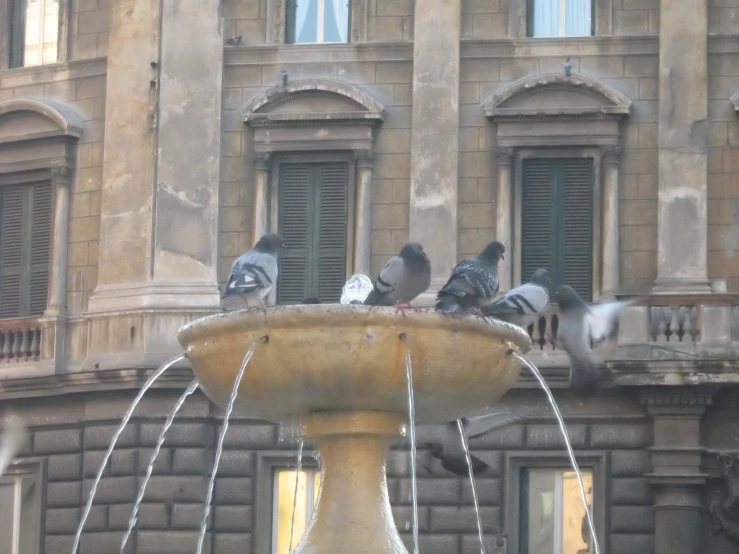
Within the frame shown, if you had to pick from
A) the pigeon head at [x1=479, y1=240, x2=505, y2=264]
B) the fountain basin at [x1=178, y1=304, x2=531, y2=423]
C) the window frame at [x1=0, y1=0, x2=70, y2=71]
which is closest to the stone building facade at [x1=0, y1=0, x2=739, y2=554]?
the window frame at [x1=0, y1=0, x2=70, y2=71]

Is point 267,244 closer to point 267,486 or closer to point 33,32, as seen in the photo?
point 267,486

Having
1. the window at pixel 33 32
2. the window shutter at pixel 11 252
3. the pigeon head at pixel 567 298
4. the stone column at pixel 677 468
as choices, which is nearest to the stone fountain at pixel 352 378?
the pigeon head at pixel 567 298

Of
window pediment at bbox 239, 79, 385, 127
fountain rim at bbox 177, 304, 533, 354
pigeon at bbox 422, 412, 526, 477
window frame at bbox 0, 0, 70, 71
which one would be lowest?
pigeon at bbox 422, 412, 526, 477

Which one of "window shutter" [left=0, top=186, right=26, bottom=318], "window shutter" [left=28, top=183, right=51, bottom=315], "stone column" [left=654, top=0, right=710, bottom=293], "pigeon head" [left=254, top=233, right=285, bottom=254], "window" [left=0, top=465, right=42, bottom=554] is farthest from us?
"window shutter" [left=0, top=186, right=26, bottom=318]

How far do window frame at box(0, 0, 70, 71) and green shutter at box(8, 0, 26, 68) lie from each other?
12mm

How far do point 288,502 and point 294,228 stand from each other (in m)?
2.96

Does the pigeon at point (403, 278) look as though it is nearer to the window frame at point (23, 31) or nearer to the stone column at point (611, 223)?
the stone column at point (611, 223)

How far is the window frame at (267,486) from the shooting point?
2269cm

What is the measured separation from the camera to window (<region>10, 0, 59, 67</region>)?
82.3 feet

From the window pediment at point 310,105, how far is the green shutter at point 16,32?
3.17 metres

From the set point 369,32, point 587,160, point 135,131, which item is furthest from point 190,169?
point 587,160

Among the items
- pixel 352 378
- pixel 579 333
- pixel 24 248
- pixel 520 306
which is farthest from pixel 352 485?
pixel 24 248

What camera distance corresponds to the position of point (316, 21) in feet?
79.1

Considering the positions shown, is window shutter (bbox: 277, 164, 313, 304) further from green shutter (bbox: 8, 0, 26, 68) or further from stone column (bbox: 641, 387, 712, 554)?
stone column (bbox: 641, 387, 712, 554)
